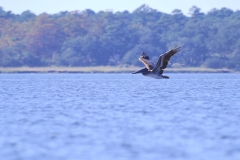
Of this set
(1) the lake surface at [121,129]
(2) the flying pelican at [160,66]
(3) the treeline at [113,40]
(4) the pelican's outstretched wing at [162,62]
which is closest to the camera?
(1) the lake surface at [121,129]

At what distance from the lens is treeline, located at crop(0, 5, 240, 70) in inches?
4060

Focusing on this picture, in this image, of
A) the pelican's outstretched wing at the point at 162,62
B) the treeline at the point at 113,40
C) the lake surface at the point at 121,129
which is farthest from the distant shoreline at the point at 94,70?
the pelican's outstretched wing at the point at 162,62

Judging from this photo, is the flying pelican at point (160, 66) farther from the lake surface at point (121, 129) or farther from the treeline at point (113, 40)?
the treeline at point (113, 40)

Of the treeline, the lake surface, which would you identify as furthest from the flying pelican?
the treeline

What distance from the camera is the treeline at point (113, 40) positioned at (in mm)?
103125

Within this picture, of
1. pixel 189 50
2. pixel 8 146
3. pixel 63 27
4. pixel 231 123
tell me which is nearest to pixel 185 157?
pixel 8 146

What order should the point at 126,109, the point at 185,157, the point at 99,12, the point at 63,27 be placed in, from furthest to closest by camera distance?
the point at 99,12 < the point at 63,27 < the point at 126,109 < the point at 185,157

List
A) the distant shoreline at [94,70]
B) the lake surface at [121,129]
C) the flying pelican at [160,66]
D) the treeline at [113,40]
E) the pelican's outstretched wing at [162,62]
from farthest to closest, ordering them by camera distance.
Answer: the treeline at [113,40], the distant shoreline at [94,70], the pelican's outstretched wing at [162,62], the flying pelican at [160,66], the lake surface at [121,129]

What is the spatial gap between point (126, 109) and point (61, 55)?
81.3 m

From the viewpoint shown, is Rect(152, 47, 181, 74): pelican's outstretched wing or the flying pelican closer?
the flying pelican

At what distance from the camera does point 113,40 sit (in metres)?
110

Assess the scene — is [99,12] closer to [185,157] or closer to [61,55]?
[61,55]

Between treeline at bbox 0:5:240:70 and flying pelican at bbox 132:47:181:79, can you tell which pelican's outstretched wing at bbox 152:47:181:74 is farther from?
treeline at bbox 0:5:240:70

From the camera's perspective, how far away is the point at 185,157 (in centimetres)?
1594
